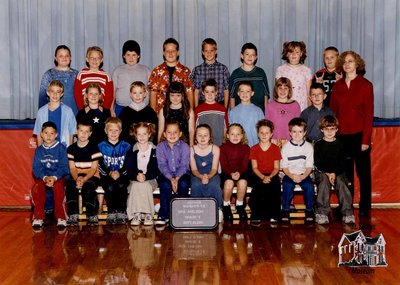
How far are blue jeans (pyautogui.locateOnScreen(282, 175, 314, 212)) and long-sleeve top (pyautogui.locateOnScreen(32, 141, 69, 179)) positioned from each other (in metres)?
2.14

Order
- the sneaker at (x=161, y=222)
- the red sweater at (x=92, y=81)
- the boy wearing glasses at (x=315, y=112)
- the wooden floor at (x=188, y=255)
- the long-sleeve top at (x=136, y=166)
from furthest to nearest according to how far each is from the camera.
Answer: the red sweater at (x=92, y=81), the boy wearing glasses at (x=315, y=112), the long-sleeve top at (x=136, y=166), the sneaker at (x=161, y=222), the wooden floor at (x=188, y=255)

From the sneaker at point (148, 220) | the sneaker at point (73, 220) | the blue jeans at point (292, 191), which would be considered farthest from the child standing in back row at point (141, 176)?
A: the blue jeans at point (292, 191)

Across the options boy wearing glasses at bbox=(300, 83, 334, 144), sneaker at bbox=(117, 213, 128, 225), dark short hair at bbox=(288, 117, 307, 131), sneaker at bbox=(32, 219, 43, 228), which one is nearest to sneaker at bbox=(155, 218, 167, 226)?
sneaker at bbox=(117, 213, 128, 225)

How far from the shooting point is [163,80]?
317 inches

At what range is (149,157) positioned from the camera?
25.2ft

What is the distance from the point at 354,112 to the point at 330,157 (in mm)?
514

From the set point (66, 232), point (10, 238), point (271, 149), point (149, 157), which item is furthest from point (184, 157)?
point (10, 238)

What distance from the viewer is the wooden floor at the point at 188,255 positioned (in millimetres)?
5414

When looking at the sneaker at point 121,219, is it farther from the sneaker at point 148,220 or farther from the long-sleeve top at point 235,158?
the long-sleeve top at point 235,158

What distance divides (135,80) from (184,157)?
42.7 inches

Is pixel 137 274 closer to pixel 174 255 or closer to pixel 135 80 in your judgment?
pixel 174 255

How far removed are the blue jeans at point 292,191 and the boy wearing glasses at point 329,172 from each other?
7cm

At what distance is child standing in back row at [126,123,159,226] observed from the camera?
24.8 ft

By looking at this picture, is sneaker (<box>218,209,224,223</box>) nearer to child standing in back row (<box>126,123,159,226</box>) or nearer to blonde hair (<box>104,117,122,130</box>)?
child standing in back row (<box>126,123,159,226</box>)
